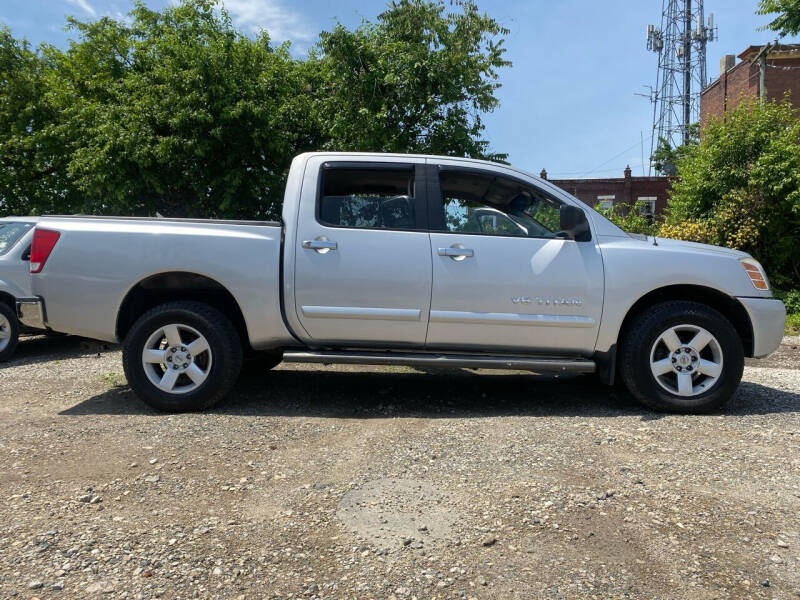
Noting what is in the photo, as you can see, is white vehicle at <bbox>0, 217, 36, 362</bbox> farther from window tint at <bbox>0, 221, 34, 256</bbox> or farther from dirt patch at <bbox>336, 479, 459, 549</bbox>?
dirt patch at <bbox>336, 479, 459, 549</bbox>

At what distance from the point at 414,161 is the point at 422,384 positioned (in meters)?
2.12

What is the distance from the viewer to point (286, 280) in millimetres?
4297

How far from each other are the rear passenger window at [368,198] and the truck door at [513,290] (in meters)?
0.30

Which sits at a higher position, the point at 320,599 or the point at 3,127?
the point at 3,127

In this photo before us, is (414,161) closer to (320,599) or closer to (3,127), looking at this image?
(320,599)

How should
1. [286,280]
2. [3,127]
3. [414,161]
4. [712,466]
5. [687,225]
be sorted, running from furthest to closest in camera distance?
[3,127] → [687,225] → [414,161] → [286,280] → [712,466]

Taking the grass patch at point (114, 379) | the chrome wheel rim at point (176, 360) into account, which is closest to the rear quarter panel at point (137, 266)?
the chrome wheel rim at point (176, 360)

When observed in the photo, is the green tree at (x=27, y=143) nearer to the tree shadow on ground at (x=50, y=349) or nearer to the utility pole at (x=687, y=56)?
the tree shadow on ground at (x=50, y=349)

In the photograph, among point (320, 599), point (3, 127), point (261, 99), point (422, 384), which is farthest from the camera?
point (3, 127)

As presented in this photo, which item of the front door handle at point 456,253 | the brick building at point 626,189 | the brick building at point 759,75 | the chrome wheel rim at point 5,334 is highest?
the brick building at point 759,75

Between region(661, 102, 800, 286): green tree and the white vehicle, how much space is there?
40.7ft

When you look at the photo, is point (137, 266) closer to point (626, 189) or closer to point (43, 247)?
point (43, 247)

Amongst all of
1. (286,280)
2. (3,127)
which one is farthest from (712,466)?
(3,127)

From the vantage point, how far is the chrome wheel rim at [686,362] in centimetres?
429
